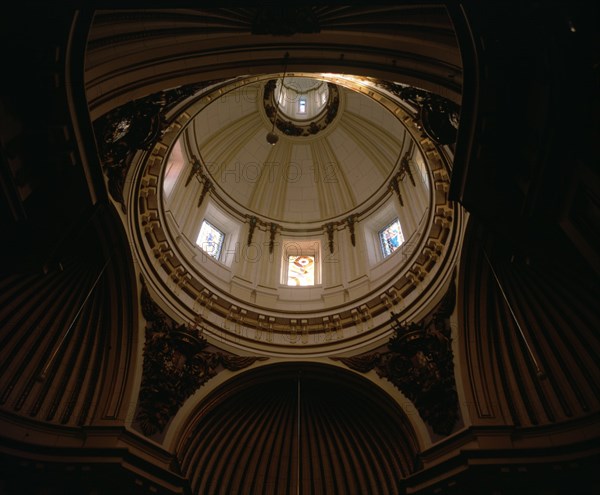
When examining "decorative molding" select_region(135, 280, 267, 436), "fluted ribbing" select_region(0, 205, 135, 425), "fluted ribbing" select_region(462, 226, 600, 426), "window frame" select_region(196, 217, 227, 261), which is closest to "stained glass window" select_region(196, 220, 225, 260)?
"window frame" select_region(196, 217, 227, 261)

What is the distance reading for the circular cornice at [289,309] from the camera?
33.7 feet

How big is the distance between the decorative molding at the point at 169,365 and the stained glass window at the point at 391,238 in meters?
5.87

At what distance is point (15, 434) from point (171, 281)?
4932 millimetres

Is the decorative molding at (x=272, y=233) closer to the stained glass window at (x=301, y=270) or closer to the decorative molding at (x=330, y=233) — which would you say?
the stained glass window at (x=301, y=270)

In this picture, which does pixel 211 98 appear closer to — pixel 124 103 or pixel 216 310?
pixel 124 103

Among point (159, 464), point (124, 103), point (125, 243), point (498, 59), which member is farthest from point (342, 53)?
point (159, 464)

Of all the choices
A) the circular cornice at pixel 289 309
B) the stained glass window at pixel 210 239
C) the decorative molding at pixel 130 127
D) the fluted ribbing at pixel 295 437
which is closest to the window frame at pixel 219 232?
the stained glass window at pixel 210 239

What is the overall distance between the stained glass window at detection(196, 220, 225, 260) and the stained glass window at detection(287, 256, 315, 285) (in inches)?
105

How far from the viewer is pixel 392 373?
1039cm

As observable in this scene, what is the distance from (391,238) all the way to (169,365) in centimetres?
844

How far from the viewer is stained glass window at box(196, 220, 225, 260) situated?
1447cm

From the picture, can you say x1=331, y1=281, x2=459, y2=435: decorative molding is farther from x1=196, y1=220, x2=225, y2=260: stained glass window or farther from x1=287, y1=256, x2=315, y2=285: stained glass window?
x1=196, y1=220, x2=225, y2=260: stained glass window

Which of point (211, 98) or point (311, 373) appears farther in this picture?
point (311, 373)

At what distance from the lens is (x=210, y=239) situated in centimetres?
1506
